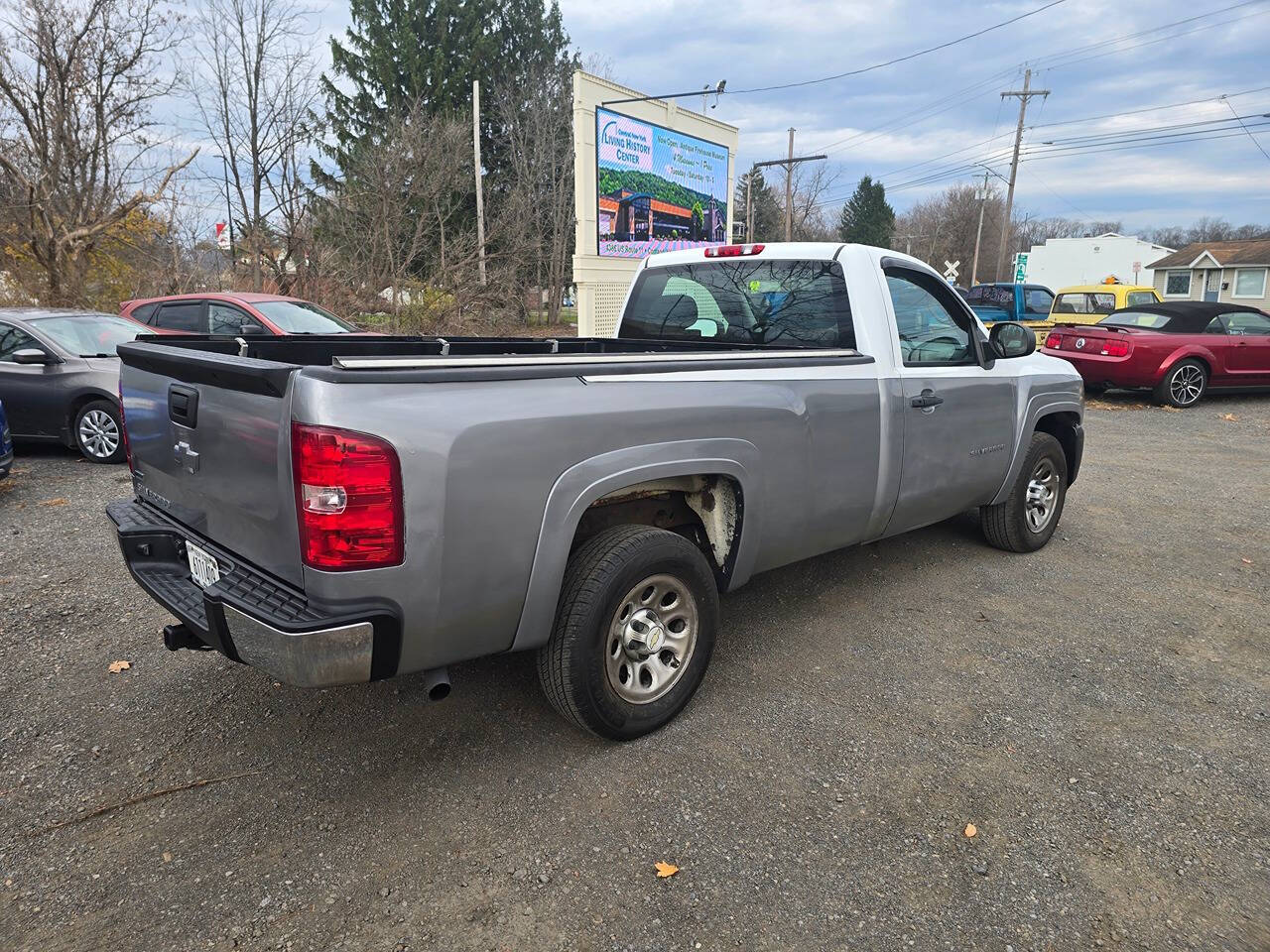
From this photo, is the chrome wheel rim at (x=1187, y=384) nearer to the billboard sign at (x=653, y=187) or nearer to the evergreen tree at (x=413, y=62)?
the billboard sign at (x=653, y=187)

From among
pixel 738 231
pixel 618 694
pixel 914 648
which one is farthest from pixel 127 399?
pixel 738 231

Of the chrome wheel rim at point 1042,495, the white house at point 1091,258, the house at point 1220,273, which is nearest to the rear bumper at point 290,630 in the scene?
the chrome wheel rim at point 1042,495

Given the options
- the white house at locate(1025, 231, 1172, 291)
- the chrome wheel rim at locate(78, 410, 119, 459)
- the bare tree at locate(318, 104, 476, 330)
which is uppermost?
the white house at locate(1025, 231, 1172, 291)

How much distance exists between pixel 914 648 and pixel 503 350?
2.68m

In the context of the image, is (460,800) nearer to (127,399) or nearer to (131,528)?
(131,528)

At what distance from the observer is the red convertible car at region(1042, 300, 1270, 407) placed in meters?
12.1

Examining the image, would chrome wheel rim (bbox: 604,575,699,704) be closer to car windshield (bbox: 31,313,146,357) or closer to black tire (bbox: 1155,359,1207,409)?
car windshield (bbox: 31,313,146,357)

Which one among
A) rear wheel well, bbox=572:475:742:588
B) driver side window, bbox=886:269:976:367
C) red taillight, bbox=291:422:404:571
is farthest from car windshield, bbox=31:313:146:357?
driver side window, bbox=886:269:976:367

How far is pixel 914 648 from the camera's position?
3932 millimetres

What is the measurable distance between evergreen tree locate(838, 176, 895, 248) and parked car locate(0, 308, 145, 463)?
6475 centimetres

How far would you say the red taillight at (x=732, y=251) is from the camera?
4307mm

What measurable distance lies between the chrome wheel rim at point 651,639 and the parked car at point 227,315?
7834 mm

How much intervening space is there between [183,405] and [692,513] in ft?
6.61

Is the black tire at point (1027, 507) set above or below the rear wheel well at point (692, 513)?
below
